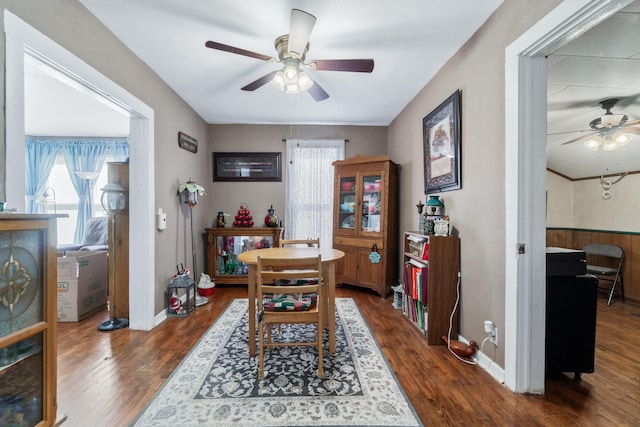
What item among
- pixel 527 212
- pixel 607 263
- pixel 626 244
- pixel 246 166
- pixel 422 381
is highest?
pixel 246 166

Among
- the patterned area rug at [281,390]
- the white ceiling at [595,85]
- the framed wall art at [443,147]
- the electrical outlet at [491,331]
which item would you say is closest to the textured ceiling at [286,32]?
the framed wall art at [443,147]

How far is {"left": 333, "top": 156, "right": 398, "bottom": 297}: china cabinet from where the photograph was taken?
361 centimetres

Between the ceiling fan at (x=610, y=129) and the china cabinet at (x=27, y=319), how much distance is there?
442cm

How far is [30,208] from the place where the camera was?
5.02 meters

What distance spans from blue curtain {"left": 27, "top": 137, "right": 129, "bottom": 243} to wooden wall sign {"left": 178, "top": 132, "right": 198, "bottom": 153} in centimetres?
221

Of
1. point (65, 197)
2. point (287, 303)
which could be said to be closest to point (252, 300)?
point (287, 303)

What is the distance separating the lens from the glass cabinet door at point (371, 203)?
369cm

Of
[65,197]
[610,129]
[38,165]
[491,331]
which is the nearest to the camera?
[491,331]

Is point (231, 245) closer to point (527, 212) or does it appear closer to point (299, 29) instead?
point (299, 29)

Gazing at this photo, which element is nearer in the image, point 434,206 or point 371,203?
point 434,206

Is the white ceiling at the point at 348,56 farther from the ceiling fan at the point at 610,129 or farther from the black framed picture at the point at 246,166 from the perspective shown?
the black framed picture at the point at 246,166

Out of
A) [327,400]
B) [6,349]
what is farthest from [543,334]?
[6,349]

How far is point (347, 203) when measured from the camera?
405 cm

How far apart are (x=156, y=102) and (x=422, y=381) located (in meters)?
3.45
